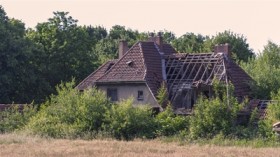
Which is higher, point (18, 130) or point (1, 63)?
point (1, 63)

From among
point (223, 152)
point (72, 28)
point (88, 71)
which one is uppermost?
point (72, 28)

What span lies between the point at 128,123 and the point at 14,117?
880 cm

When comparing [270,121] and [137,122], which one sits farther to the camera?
[137,122]

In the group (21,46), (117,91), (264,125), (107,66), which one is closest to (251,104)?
(264,125)

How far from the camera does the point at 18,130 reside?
142ft

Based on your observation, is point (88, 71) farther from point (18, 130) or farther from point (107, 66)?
point (18, 130)

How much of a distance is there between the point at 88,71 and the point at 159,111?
2086cm

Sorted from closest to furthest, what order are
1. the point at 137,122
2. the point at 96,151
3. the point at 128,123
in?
the point at 96,151 < the point at 128,123 < the point at 137,122

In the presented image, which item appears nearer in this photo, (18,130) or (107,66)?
(18,130)

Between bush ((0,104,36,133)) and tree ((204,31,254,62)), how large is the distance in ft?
116

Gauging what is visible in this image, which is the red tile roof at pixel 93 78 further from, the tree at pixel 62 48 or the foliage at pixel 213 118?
the foliage at pixel 213 118

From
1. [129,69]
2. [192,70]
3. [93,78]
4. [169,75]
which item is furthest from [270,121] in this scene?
[93,78]

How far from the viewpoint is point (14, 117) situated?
45.1 m

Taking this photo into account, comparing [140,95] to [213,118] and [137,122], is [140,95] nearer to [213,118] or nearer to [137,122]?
[137,122]
